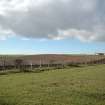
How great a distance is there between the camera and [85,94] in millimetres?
17641

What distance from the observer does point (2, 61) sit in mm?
52062

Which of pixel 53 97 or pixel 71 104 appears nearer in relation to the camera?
pixel 71 104

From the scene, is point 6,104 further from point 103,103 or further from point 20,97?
point 103,103

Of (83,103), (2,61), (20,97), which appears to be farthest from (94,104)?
(2,61)

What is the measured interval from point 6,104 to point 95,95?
5.48 m

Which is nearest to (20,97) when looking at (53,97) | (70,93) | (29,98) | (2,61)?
(29,98)

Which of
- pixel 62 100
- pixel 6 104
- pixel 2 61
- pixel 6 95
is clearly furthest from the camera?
pixel 2 61

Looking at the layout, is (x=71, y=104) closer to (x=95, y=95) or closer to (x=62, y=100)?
(x=62, y=100)

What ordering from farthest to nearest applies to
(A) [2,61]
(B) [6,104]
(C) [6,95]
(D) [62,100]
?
(A) [2,61], (C) [6,95], (D) [62,100], (B) [6,104]

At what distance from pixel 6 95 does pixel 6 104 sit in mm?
2932

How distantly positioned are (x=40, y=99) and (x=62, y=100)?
1196 millimetres

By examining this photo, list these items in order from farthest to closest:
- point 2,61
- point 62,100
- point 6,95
Result: point 2,61 < point 6,95 < point 62,100

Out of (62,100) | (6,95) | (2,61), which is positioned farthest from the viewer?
(2,61)

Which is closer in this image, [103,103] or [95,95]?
[103,103]
